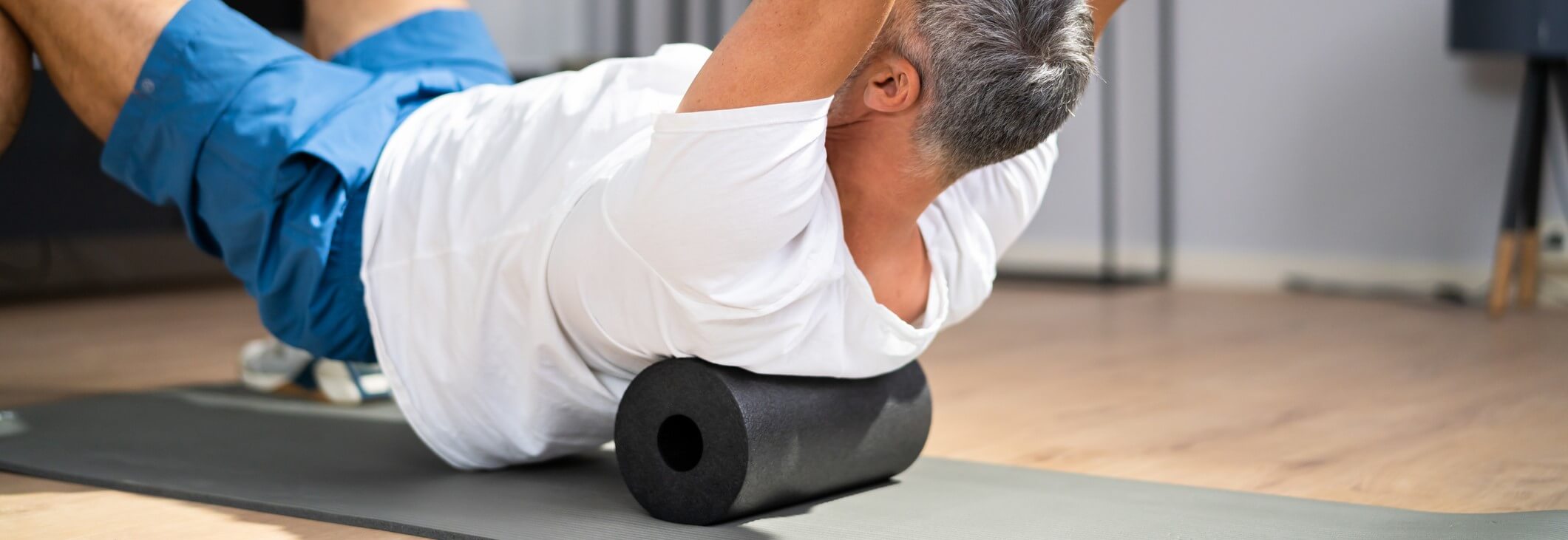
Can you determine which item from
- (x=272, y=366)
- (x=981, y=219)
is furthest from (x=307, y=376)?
(x=981, y=219)

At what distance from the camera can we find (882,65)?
1235 mm

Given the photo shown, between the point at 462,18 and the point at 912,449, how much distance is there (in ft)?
2.73

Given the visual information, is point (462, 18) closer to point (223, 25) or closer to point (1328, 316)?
point (223, 25)

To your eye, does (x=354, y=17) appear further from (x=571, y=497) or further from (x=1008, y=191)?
(x=1008, y=191)

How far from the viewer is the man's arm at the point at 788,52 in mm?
1071

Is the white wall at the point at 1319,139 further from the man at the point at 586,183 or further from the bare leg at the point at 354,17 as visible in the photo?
the bare leg at the point at 354,17

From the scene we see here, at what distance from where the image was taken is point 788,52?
3.57 feet

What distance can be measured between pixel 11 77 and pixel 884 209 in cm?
98

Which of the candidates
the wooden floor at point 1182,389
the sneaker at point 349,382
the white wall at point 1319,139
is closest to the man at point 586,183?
the wooden floor at point 1182,389

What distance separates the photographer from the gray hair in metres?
1.21

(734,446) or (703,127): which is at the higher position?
(703,127)

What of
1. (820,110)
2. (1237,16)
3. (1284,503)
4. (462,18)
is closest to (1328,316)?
(1237,16)

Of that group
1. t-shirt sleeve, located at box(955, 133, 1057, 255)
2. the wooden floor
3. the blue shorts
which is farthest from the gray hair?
the blue shorts

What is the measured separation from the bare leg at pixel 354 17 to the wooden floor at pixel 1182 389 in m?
0.64
